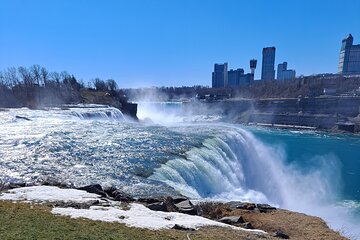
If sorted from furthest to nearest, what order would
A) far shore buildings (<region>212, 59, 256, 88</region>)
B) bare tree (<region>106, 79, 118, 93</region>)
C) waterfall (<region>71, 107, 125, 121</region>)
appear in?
far shore buildings (<region>212, 59, 256, 88</region>)
bare tree (<region>106, 79, 118, 93</region>)
waterfall (<region>71, 107, 125, 121</region>)

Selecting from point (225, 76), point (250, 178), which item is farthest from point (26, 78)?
point (225, 76)

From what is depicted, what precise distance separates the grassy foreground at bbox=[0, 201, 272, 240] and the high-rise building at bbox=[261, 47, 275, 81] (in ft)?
587

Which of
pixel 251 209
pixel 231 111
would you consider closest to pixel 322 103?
pixel 231 111

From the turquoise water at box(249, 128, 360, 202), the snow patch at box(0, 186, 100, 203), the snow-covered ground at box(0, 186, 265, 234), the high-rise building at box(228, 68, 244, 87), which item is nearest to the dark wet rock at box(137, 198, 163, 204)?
the snow-covered ground at box(0, 186, 265, 234)

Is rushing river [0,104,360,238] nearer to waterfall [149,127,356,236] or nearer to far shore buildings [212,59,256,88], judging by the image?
waterfall [149,127,356,236]

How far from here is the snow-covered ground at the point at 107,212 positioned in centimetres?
805

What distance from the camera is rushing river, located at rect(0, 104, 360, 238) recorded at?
46.0 feet

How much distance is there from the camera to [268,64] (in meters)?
180

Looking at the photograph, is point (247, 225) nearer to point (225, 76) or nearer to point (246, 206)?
point (246, 206)

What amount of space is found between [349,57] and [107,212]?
178044mm

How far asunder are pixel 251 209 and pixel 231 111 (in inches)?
3361

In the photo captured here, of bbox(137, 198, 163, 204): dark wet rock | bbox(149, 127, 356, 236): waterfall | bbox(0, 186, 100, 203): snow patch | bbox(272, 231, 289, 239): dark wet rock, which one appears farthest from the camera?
bbox(149, 127, 356, 236): waterfall

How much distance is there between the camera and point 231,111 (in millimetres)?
95812

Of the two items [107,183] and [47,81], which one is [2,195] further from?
[47,81]
